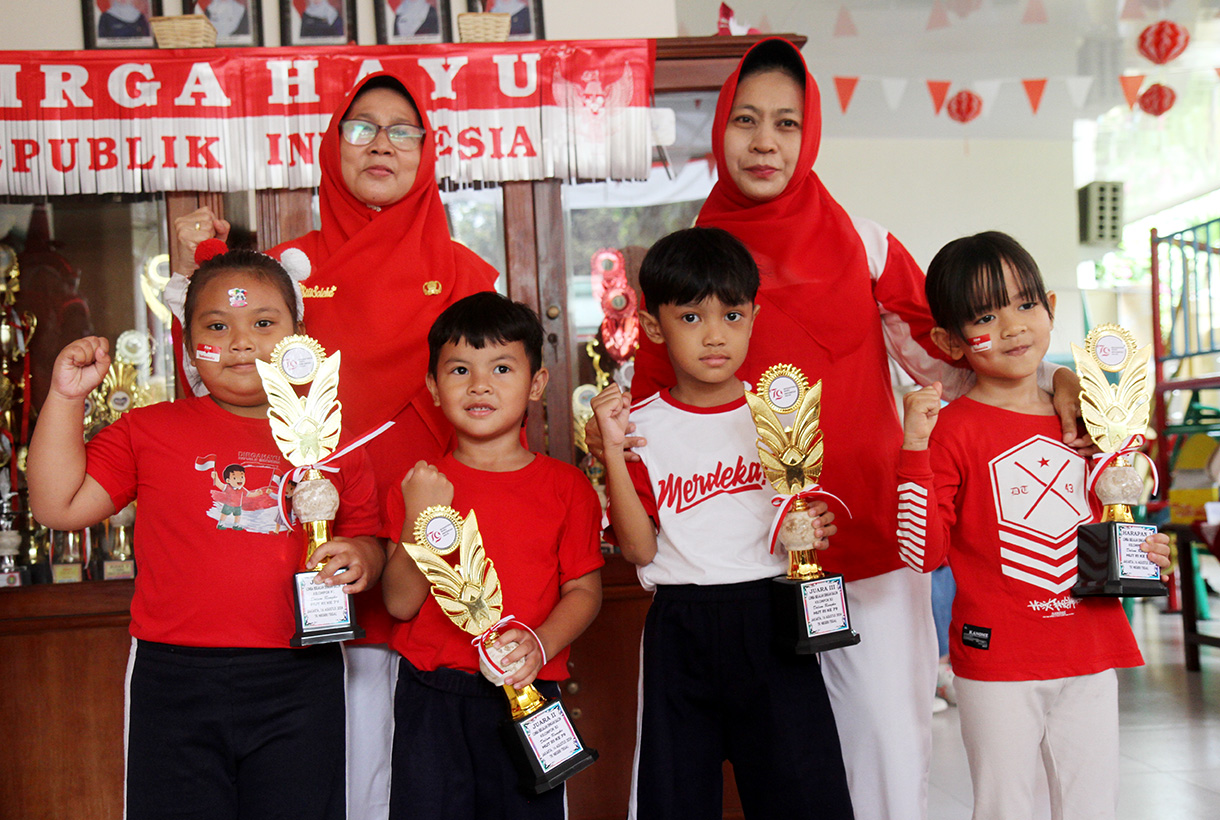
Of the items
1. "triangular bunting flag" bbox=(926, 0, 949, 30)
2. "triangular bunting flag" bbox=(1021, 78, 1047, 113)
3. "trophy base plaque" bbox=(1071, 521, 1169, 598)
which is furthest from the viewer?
"triangular bunting flag" bbox=(1021, 78, 1047, 113)

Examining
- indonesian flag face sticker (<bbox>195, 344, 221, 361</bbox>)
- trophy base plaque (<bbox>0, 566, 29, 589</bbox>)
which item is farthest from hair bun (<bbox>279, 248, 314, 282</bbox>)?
trophy base plaque (<bbox>0, 566, 29, 589</bbox>)

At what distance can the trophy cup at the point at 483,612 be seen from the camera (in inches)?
57.4

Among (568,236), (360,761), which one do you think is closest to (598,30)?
(568,236)

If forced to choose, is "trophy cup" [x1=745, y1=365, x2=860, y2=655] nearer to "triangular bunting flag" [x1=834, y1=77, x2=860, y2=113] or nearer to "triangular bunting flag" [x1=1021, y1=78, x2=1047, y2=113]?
"triangular bunting flag" [x1=834, y1=77, x2=860, y2=113]

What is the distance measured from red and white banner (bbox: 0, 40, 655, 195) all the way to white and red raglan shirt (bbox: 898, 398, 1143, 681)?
58.3 inches

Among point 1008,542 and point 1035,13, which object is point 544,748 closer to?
point 1008,542

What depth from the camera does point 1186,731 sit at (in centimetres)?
342

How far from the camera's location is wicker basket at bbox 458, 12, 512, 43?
270 centimetres

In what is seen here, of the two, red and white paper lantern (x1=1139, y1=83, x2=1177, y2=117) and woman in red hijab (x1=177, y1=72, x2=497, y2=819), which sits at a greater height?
red and white paper lantern (x1=1139, y1=83, x2=1177, y2=117)

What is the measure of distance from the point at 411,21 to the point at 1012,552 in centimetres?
241

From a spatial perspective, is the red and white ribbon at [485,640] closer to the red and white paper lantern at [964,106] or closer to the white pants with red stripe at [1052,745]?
the white pants with red stripe at [1052,745]

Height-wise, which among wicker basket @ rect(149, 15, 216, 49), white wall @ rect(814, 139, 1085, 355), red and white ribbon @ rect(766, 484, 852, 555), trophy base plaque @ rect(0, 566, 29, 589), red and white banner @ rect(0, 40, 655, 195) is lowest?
trophy base plaque @ rect(0, 566, 29, 589)

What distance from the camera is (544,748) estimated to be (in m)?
1.45

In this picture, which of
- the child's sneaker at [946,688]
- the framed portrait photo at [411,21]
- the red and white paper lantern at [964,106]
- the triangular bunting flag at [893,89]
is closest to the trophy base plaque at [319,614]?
the framed portrait photo at [411,21]
